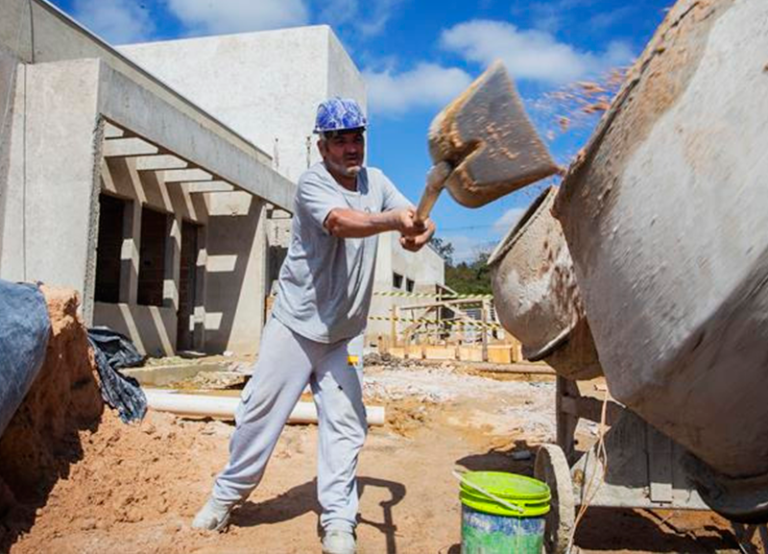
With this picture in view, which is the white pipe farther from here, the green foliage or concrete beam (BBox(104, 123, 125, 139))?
the green foliage

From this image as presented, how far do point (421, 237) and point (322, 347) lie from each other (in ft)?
2.52

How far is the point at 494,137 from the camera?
1783 millimetres

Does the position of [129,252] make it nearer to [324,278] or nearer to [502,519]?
[324,278]

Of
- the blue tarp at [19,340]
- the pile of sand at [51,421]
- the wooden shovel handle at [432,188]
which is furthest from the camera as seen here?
the pile of sand at [51,421]

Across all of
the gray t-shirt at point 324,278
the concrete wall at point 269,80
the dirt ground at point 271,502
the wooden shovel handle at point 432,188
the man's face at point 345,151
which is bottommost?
the dirt ground at point 271,502

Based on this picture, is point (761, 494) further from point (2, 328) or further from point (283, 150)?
point (283, 150)

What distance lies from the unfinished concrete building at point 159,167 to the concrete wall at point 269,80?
0.04 meters

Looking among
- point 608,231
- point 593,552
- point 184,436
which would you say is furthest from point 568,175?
point 184,436

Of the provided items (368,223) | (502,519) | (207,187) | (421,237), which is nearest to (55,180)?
(207,187)

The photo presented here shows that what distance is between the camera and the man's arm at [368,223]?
211cm

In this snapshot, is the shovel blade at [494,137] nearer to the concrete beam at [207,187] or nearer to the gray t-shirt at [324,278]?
the gray t-shirt at [324,278]

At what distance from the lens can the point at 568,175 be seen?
1.58 metres

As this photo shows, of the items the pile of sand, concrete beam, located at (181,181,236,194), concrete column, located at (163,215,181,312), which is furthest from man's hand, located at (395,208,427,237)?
concrete column, located at (163,215,181,312)

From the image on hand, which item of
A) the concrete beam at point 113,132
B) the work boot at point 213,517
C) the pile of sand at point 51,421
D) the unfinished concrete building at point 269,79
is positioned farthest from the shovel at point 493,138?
the unfinished concrete building at point 269,79
